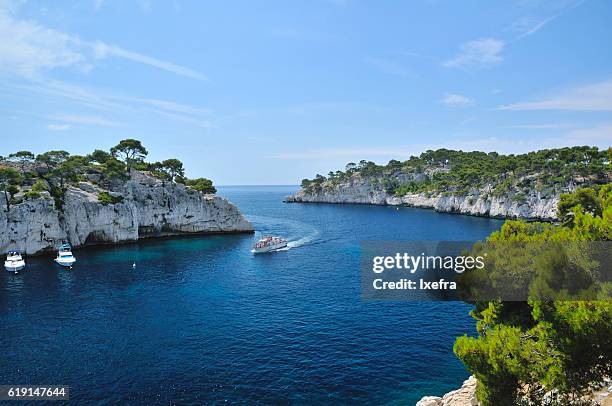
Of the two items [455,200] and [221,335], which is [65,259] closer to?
[221,335]

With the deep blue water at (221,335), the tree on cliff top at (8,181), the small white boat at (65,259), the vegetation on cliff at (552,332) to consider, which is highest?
the tree on cliff top at (8,181)

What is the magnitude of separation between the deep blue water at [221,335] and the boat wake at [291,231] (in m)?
20.5

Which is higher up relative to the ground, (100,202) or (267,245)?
(100,202)

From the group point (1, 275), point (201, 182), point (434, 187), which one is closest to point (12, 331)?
point (1, 275)

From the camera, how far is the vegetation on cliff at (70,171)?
6362 cm

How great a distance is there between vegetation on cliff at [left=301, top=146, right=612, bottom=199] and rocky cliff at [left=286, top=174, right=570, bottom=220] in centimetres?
141

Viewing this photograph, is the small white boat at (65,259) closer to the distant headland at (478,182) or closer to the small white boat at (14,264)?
the small white boat at (14,264)

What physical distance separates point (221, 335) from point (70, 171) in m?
61.0

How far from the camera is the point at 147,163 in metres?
95.4

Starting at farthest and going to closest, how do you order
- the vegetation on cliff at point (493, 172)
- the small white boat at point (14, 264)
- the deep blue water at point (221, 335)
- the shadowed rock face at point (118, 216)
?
the vegetation on cliff at point (493, 172) → the shadowed rock face at point (118, 216) → the small white boat at point (14, 264) → the deep blue water at point (221, 335)

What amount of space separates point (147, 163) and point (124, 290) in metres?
Result: 59.1

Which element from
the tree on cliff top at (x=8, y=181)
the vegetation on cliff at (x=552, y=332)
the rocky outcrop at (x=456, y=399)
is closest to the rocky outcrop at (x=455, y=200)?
the rocky outcrop at (x=456, y=399)

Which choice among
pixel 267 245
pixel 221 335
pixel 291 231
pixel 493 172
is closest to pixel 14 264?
pixel 267 245

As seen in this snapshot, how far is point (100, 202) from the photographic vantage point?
71.4 metres
